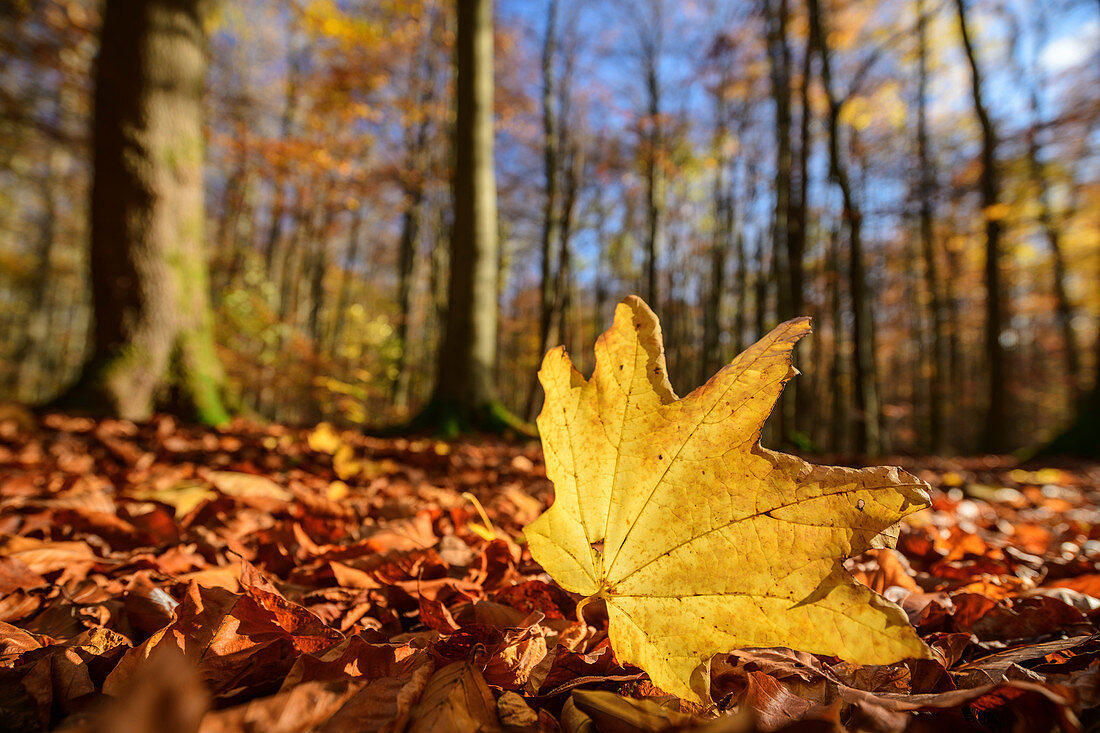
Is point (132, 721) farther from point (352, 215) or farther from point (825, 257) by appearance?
point (352, 215)

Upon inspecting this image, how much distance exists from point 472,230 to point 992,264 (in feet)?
30.5

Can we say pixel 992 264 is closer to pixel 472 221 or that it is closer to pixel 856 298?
pixel 856 298

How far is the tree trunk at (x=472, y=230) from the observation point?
5008 mm

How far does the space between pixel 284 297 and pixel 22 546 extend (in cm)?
2180

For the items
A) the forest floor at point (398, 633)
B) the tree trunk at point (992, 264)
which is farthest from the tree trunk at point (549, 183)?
the forest floor at point (398, 633)

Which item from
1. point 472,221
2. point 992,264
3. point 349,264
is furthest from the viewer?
point 349,264

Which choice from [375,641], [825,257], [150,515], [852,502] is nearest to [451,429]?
[150,515]

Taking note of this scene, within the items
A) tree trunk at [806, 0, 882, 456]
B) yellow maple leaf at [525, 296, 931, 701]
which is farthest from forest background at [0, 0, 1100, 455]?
yellow maple leaf at [525, 296, 931, 701]

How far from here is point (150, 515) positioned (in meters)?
1.21

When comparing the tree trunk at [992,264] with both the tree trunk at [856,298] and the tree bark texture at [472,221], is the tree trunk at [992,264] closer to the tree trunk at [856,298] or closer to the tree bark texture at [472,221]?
the tree trunk at [856,298]

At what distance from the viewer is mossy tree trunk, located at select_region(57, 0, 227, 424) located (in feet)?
12.3

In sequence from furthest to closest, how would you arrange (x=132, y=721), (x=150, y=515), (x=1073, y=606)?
1. (x=150, y=515)
2. (x=1073, y=606)
3. (x=132, y=721)

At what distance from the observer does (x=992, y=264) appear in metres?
9.22

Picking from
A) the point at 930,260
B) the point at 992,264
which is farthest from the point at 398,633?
the point at 930,260
